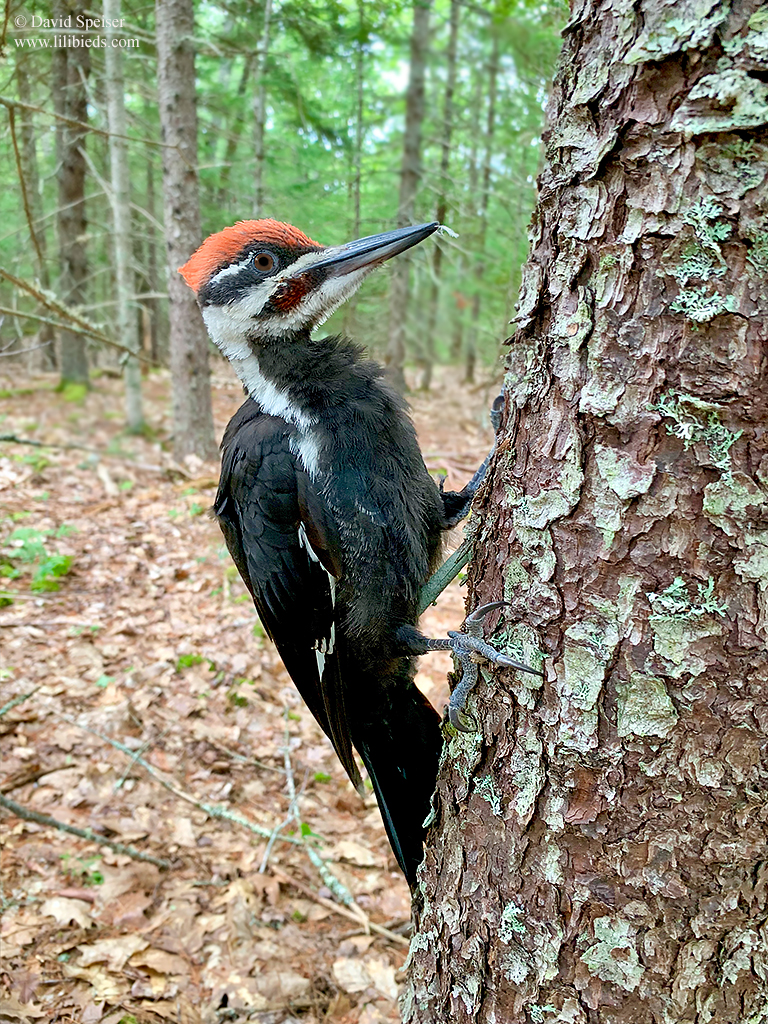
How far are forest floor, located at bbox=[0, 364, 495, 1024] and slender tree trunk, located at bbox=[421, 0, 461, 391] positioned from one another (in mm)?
4910

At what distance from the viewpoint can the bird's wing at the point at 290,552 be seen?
1.95m

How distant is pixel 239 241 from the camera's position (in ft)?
7.21

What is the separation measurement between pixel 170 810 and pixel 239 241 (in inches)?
99.5

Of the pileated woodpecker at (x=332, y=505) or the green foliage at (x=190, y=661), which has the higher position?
the pileated woodpecker at (x=332, y=505)

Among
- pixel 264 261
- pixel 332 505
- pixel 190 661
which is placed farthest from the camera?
pixel 190 661

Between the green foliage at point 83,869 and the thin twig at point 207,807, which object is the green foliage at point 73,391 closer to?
the thin twig at point 207,807

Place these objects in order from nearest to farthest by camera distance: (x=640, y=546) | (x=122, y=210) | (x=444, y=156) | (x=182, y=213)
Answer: (x=640, y=546) < (x=182, y=213) < (x=122, y=210) < (x=444, y=156)

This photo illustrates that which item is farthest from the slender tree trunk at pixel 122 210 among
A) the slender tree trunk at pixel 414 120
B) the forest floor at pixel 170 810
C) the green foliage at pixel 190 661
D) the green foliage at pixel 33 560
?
the green foliage at pixel 190 661

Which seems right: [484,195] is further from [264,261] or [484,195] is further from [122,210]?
[264,261]

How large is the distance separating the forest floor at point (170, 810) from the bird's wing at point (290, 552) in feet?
3.00

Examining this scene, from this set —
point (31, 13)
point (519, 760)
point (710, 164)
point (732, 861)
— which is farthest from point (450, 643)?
point (31, 13)

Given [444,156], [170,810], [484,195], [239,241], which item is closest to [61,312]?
[239,241]

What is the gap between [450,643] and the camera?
5.13ft

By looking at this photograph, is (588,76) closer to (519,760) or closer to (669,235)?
(669,235)
